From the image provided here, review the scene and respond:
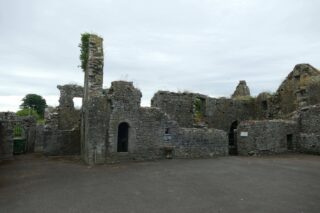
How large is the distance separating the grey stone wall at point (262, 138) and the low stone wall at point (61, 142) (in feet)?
35.2

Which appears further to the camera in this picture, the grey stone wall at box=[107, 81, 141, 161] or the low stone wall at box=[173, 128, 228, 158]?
the low stone wall at box=[173, 128, 228, 158]

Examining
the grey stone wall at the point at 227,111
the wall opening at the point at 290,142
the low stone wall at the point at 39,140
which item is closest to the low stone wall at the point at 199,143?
the wall opening at the point at 290,142

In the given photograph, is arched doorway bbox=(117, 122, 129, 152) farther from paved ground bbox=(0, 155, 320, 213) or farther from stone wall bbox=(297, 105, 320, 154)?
stone wall bbox=(297, 105, 320, 154)

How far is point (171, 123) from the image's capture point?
1602 cm

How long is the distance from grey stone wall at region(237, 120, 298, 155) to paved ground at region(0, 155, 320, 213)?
4.16 meters

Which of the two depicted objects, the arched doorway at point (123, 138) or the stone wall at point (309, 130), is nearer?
the arched doorway at point (123, 138)

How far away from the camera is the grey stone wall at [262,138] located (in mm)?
17438

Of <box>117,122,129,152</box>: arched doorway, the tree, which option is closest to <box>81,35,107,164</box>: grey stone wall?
<box>117,122,129,152</box>: arched doorway

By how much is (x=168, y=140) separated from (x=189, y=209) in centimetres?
914

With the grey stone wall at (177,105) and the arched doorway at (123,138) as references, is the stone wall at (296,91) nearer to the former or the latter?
the grey stone wall at (177,105)

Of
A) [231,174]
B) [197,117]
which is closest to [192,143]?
[231,174]

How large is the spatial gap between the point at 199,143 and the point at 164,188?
7.91 metres

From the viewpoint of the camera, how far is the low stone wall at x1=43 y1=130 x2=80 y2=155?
18.7 metres

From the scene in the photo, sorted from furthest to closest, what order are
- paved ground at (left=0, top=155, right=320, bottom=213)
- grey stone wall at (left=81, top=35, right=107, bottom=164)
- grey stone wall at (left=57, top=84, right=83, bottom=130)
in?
grey stone wall at (left=57, top=84, right=83, bottom=130)
grey stone wall at (left=81, top=35, right=107, bottom=164)
paved ground at (left=0, top=155, right=320, bottom=213)
